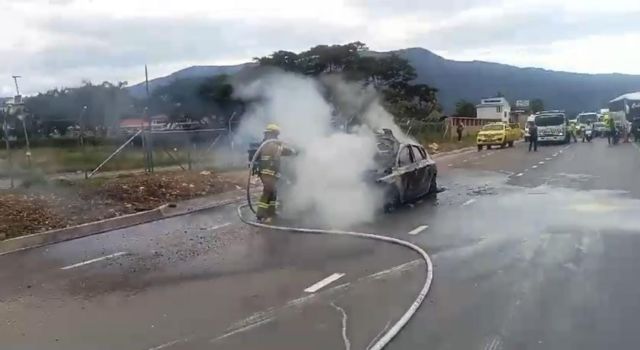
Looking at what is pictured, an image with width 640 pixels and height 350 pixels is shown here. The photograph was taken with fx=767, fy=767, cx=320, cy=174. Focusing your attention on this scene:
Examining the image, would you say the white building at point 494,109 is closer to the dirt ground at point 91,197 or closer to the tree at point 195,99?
the tree at point 195,99

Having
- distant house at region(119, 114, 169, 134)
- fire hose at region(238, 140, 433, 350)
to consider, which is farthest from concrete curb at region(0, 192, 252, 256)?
distant house at region(119, 114, 169, 134)

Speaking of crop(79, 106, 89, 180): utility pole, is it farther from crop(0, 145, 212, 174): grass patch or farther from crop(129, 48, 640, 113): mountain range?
crop(129, 48, 640, 113): mountain range

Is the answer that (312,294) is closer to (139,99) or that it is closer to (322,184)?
(322,184)

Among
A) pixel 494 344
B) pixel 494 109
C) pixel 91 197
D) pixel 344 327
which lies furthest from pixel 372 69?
pixel 494 109

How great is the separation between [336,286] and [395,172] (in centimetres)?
757

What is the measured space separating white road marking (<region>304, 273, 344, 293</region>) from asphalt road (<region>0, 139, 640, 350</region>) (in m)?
0.06

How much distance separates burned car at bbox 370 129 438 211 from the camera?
15398 millimetres

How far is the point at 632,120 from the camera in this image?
167 feet

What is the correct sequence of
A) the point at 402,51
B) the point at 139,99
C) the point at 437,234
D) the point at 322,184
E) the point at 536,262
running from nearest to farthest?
the point at 536,262, the point at 437,234, the point at 322,184, the point at 139,99, the point at 402,51

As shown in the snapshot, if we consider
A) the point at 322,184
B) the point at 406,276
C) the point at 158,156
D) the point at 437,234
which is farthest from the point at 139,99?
the point at 406,276

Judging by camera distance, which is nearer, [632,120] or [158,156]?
[158,156]

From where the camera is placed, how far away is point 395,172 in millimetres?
15688

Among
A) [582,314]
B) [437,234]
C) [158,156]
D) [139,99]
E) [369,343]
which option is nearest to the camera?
[369,343]

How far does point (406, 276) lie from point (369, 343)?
2756mm
